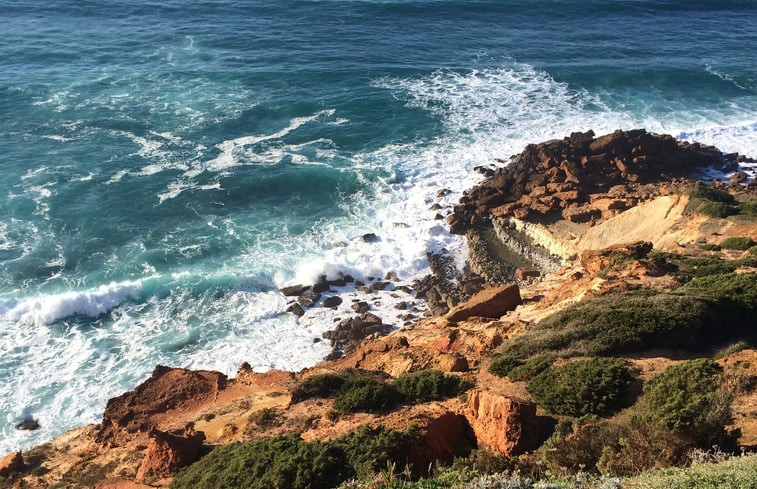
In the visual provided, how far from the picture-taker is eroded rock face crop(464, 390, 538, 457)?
41.4 feet

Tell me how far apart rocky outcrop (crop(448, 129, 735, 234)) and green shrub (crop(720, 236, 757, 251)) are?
8731 mm

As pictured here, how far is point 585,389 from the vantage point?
13914 mm

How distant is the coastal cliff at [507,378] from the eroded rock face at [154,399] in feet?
0.19

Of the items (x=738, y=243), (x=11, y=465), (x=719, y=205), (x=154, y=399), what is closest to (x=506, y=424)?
(x=154, y=399)

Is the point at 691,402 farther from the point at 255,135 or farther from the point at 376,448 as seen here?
the point at 255,135

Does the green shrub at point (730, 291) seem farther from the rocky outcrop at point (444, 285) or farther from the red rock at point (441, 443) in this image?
the rocky outcrop at point (444, 285)

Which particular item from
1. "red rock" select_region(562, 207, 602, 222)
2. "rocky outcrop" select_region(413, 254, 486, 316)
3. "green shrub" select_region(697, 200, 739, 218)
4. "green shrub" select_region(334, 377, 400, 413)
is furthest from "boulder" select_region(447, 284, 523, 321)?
"green shrub" select_region(697, 200, 739, 218)

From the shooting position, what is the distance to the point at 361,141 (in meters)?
45.8

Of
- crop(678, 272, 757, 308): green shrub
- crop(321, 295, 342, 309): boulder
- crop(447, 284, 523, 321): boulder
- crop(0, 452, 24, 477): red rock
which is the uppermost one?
crop(678, 272, 757, 308): green shrub

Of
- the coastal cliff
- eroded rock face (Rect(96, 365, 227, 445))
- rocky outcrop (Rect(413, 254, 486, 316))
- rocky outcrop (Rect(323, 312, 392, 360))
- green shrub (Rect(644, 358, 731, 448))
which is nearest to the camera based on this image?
green shrub (Rect(644, 358, 731, 448))

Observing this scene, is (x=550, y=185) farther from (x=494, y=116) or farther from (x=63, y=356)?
(x=63, y=356)

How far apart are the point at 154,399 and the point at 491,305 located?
1337 centimetres

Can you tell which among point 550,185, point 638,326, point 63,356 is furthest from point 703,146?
point 63,356

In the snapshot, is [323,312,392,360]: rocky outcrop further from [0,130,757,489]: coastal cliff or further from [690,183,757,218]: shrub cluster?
[690,183,757,218]: shrub cluster
